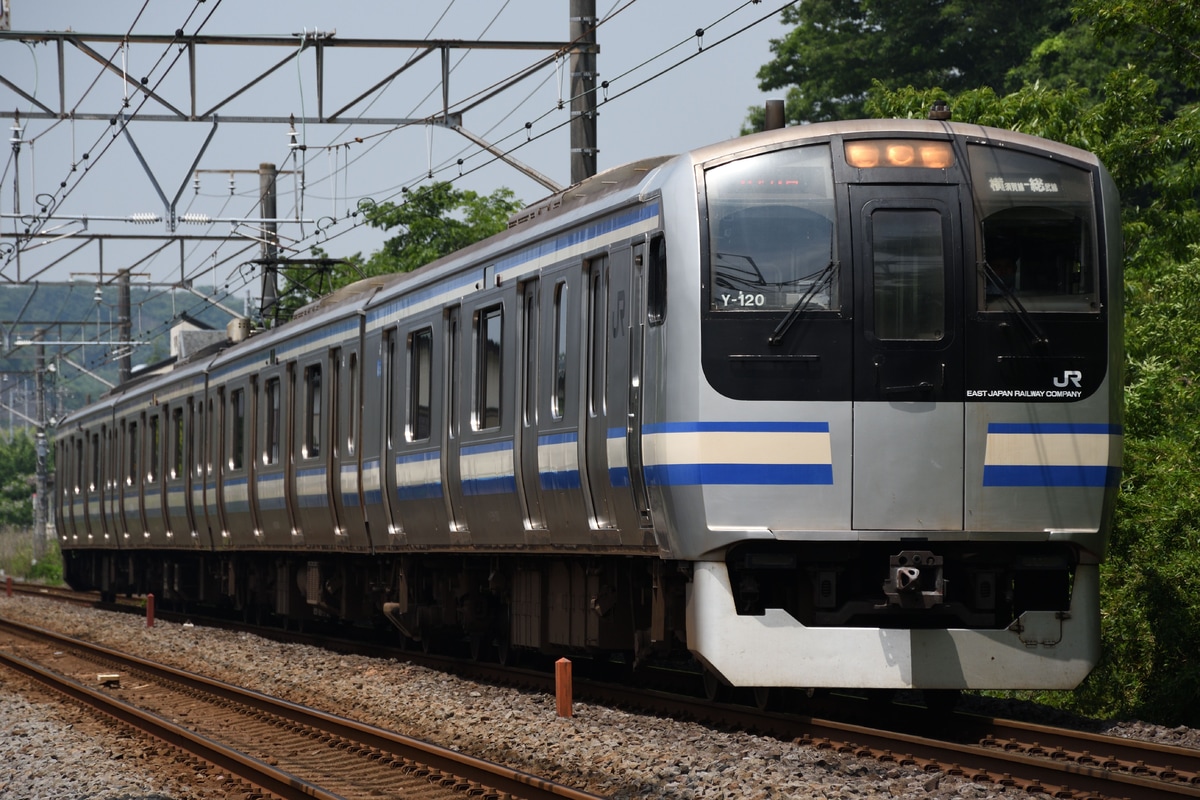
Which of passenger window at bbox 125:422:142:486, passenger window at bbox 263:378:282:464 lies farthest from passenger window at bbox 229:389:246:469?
passenger window at bbox 125:422:142:486

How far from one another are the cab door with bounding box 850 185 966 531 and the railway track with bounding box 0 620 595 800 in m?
2.50

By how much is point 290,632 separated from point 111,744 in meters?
9.00

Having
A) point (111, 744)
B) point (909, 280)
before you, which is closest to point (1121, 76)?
point (909, 280)

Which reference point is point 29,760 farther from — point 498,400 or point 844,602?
point 844,602

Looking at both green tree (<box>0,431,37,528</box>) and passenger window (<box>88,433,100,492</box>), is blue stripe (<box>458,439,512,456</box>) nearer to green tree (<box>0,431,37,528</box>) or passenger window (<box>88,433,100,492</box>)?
passenger window (<box>88,433,100,492</box>)

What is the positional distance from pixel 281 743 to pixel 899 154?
5.35 metres

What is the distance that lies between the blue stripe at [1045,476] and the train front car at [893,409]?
0.04 feet

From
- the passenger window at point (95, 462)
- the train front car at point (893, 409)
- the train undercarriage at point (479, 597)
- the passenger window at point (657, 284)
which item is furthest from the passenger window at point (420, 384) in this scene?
the passenger window at point (95, 462)

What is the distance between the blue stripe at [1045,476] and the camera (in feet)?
31.0

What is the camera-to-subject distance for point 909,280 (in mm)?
9555

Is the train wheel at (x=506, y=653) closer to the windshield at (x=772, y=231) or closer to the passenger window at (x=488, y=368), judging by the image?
the passenger window at (x=488, y=368)

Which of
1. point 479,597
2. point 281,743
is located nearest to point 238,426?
point 479,597

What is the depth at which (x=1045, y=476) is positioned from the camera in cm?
951

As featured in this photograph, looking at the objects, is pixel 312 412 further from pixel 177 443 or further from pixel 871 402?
pixel 871 402
